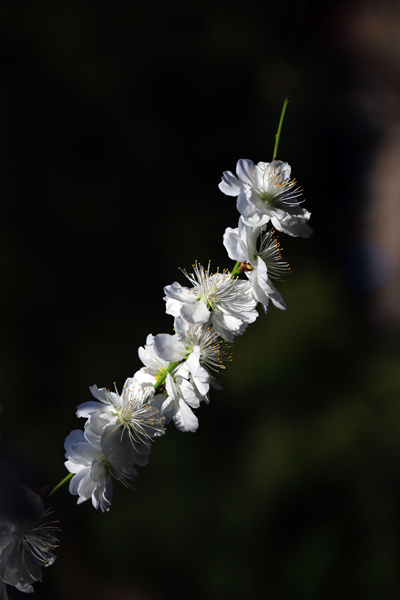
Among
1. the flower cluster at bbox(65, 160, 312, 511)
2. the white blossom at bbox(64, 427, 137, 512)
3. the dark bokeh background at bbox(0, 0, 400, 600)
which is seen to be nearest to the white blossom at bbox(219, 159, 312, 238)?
the flower cluster at bbox(65, 160, 312, 511)

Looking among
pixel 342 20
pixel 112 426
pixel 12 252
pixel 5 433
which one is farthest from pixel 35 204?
pixel 342 20

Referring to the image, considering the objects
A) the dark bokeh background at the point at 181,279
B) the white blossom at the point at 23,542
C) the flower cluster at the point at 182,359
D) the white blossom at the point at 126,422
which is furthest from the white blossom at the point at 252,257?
the dark bokeh background at the point at 181,279

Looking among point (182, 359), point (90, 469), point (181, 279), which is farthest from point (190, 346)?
point (181, 279)

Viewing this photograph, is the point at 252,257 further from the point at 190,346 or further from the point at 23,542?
the point at 23,542

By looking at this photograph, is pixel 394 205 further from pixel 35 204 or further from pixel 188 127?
pixel 35 204

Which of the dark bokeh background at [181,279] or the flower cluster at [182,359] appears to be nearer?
the flower cluster at [182,359]

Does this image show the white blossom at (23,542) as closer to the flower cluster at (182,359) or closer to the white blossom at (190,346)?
the flower cluster at (182,359)
